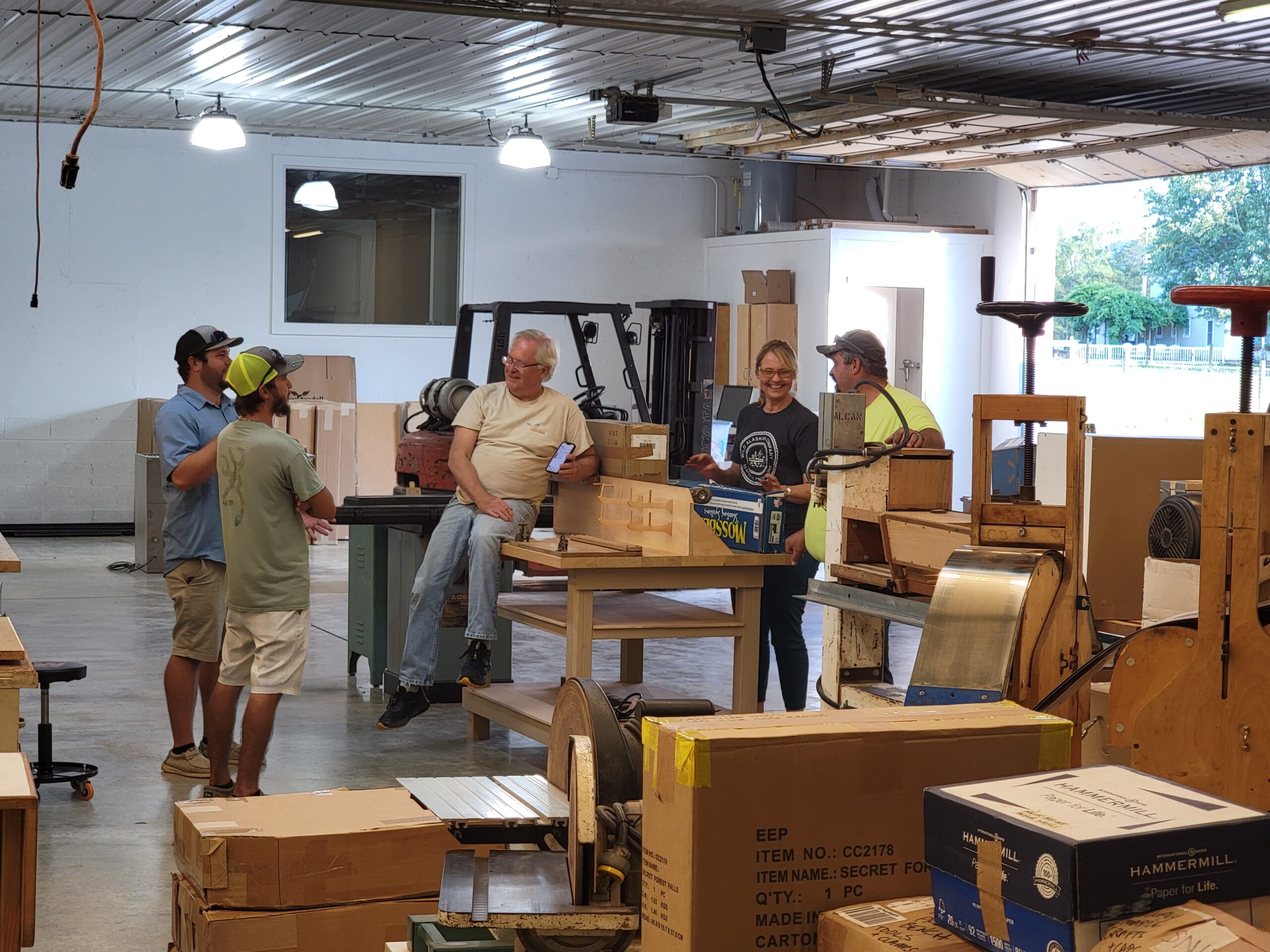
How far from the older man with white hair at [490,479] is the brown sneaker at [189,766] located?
0.87m

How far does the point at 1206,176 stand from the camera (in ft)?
39.2

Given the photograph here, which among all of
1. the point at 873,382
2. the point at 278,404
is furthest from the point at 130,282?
the point at 873,382

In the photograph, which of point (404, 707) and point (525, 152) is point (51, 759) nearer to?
point (404, 707)

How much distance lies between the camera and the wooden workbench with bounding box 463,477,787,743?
208 inches

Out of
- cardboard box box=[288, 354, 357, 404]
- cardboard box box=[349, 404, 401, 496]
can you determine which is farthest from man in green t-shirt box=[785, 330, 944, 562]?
cardboard box box=[288, 354, 357, 404]

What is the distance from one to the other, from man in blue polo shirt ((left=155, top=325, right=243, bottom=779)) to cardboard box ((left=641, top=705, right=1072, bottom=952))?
128 inches

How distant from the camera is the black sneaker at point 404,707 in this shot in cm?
602

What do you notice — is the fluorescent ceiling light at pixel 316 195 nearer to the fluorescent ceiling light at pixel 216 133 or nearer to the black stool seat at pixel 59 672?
the fluorescent ceiling light at pixel 216 133

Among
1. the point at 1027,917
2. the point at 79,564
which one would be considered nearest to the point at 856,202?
the point at 79,564

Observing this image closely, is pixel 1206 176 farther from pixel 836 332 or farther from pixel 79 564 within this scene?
pixel 79 564

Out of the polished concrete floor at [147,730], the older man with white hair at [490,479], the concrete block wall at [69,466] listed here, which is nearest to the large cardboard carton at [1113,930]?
the polished concrete floor at [147,730]

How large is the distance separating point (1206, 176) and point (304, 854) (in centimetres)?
1073

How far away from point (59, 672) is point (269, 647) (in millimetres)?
924

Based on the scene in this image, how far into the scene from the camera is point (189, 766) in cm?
534
